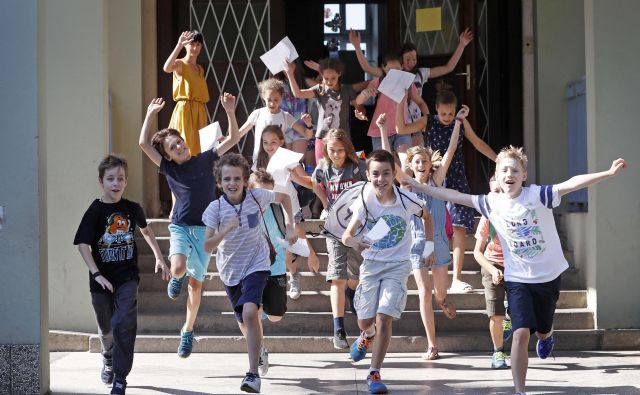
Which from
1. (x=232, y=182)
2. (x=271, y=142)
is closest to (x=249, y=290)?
(x=232, y=182)

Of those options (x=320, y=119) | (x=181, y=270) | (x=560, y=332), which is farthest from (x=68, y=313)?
(x=560, y=332)

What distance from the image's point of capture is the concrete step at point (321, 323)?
30.9ft

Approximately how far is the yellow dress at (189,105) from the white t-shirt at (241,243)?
11.5 ft

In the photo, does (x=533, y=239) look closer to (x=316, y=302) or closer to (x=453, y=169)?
(x=316, y=302)

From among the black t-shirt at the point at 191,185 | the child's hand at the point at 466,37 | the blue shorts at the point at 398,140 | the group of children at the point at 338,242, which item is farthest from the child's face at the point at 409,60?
the black t-shirt at the point at 191,185

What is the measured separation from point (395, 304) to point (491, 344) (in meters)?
2.11

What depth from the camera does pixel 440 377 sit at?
7945 mm

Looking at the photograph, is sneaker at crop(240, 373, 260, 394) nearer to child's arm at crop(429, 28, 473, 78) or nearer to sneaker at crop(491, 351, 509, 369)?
sneaker at crop(491, 351, 509, 369)

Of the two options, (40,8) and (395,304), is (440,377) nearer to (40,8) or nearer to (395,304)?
(395,304)

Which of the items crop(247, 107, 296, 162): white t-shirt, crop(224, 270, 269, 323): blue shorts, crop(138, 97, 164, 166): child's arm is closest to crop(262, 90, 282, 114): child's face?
crop(247, 107, 296, 162): white t-shirt

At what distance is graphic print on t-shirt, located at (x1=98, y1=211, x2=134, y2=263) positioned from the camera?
23.7 feet

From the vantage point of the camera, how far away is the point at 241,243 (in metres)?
7.44

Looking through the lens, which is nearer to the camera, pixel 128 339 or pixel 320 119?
pixel 128 339

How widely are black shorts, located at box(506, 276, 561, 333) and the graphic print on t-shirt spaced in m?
2.69
